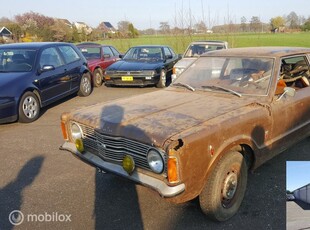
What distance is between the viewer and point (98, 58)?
12461mm

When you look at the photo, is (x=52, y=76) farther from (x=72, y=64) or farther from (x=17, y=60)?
(x=72, y=64)

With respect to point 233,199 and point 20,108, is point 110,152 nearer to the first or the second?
point 233,199

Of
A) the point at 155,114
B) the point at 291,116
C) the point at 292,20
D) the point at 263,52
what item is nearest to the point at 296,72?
the point at 263,52

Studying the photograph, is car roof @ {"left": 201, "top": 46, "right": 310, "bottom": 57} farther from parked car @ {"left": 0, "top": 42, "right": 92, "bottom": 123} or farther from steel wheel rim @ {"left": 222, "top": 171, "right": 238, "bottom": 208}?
parked car @ {"left": 0, "top": 42, "right": 92, "bottom": 123}

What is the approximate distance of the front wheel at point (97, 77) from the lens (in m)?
11.8

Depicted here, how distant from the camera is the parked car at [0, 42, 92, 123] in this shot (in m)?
6.47

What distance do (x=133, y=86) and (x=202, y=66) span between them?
7.10m

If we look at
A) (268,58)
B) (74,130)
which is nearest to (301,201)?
(268,58)

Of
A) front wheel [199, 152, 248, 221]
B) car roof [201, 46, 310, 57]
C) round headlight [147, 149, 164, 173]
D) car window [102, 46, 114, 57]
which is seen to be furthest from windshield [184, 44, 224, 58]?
round headlight [147, 149, 164, 173]

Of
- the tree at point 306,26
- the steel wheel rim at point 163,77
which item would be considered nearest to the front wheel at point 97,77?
the steel wheel rim at point 163,77

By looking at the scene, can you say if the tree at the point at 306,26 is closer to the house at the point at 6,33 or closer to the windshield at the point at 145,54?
the house at the point at 6,33

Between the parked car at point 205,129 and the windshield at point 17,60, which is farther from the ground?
the windshield at point 17,60

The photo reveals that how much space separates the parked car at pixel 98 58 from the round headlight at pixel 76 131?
8.01 metres

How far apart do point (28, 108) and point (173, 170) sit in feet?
17.2
